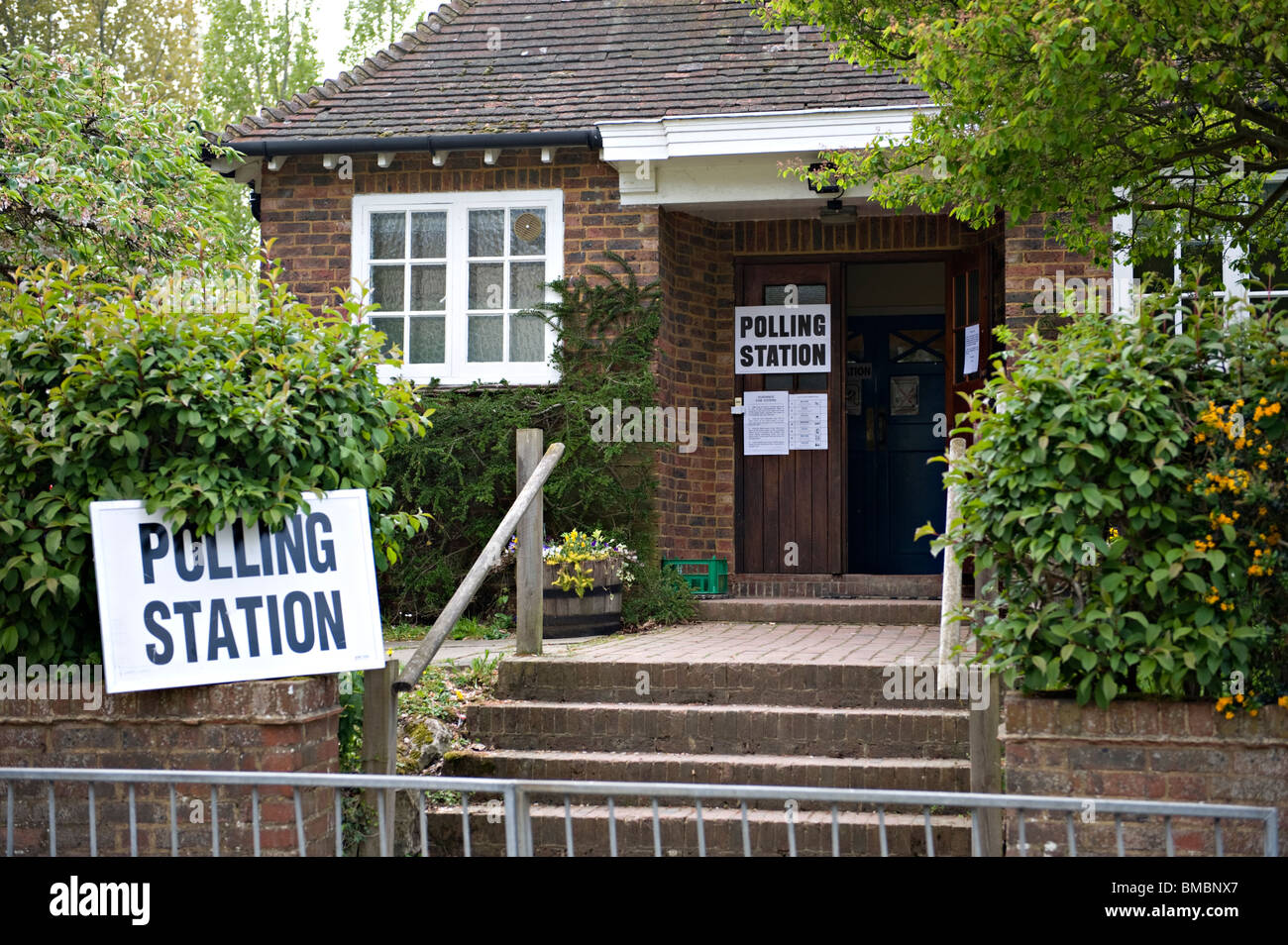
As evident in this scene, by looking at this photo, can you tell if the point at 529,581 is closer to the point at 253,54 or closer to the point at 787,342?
the point at 787,342

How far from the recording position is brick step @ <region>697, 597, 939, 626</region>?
30.9 ft

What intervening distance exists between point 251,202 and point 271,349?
702 cm

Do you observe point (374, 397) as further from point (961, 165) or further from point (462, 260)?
point (462, 260)

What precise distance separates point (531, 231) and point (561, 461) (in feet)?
6.24

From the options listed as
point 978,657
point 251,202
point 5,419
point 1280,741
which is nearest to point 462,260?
point 251,202

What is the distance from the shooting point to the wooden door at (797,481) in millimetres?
10812

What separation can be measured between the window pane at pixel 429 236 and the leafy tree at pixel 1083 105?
3.90 m

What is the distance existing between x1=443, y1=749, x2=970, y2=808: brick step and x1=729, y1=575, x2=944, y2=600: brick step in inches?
165

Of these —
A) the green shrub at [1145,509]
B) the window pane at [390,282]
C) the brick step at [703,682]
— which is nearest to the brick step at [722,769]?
the brick step at [703,682]

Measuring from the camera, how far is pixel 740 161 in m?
9.86

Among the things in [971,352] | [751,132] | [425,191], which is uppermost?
[751,132]

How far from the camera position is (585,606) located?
28.6 feet

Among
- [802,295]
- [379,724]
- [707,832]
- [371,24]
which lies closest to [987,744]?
[707,832]

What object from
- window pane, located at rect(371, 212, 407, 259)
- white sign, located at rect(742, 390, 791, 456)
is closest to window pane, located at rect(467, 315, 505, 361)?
window pane, located at rect(371, 212, 407, 259)
